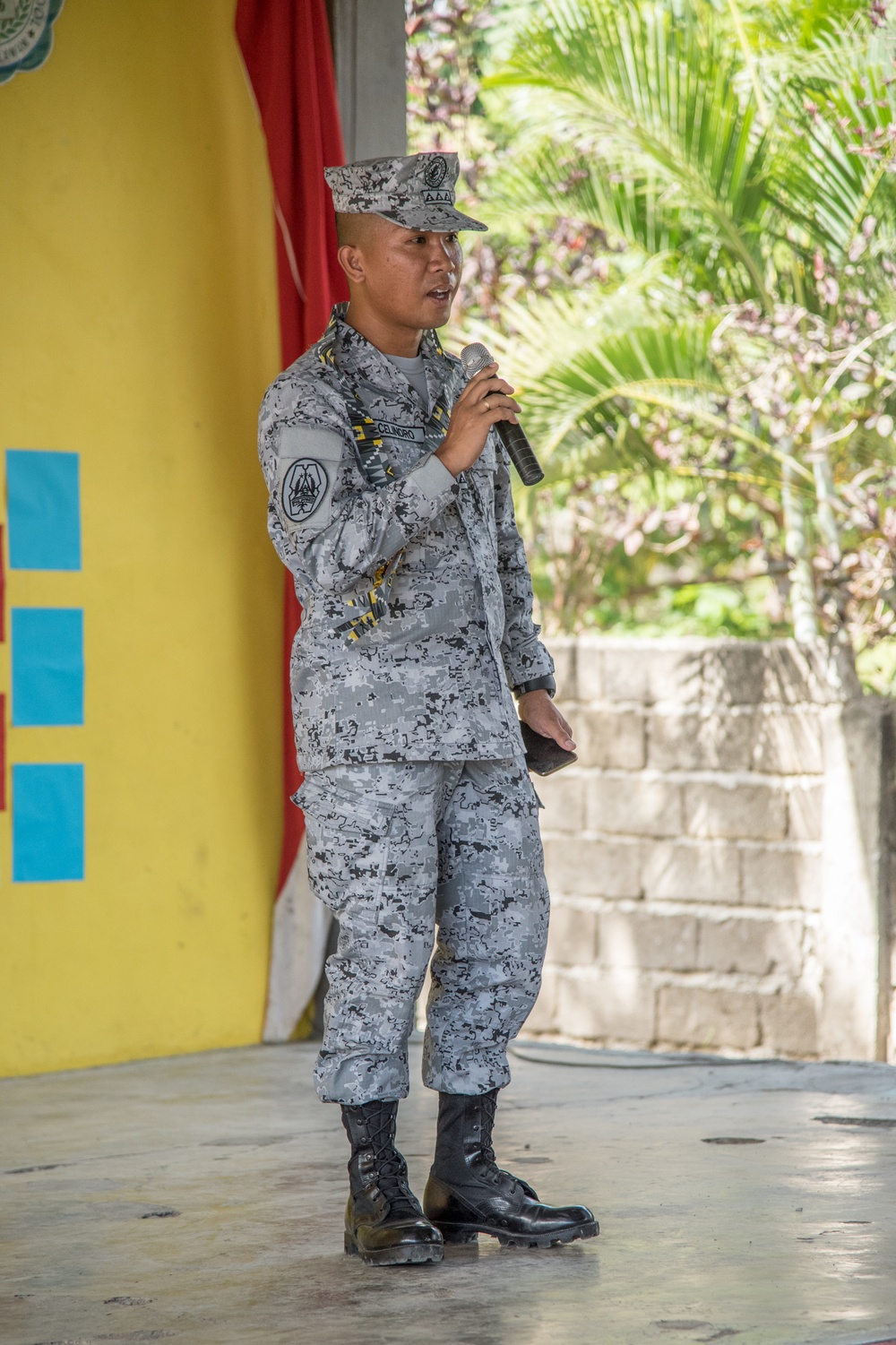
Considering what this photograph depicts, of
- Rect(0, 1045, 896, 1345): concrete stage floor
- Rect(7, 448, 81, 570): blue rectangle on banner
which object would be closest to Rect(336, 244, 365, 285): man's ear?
Rect(0, 1045, 896, 1345): concrete stage floor

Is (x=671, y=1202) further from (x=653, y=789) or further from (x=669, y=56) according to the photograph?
(x=669, y=56)

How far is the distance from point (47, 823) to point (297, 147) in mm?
1762

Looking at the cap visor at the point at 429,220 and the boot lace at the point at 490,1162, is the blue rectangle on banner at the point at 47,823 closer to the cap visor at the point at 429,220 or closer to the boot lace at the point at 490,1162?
the boot lace at the point at 490,1162

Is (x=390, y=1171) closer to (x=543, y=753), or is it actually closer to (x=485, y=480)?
(x=543, y=753)

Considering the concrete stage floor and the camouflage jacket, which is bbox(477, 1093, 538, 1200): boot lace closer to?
the concrete stage floor

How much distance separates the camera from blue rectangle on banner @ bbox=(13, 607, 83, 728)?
157 inches

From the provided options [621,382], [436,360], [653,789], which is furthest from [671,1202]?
[621,382]

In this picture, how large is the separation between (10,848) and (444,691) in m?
1.78

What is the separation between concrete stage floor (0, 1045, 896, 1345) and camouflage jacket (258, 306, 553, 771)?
2.39ft

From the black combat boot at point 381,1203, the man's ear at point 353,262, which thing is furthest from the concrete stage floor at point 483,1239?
the man's ear at point 353,262

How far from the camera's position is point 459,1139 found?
259cm

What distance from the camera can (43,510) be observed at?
402cm

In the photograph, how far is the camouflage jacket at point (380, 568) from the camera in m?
2.41

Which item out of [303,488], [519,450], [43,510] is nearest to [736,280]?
[43,510]
